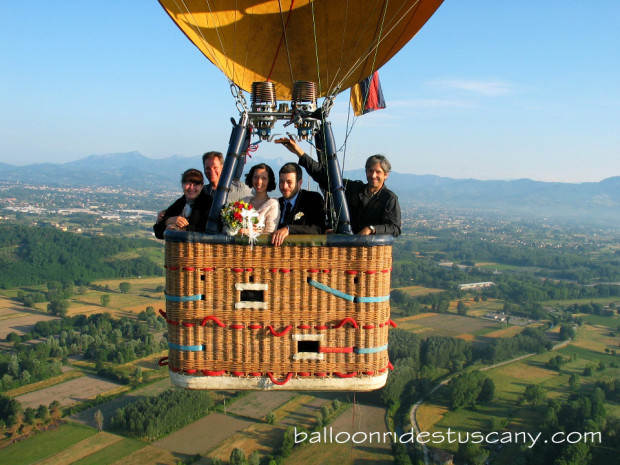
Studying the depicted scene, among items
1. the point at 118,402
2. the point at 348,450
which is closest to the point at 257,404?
the point at 348,450

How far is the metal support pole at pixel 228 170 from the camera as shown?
7.52ft

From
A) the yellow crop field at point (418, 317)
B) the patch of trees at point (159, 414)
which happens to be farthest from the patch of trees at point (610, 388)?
the patch of trees at point (159, 414)

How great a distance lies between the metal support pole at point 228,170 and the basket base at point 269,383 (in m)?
0.59

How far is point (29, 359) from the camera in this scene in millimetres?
22359

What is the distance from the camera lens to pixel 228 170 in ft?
7.74

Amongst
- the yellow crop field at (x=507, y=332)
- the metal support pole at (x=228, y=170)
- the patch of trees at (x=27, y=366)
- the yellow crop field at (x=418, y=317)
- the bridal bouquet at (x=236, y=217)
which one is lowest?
the yellow crop field at (x=507, y=332)

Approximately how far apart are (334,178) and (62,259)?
153 ft

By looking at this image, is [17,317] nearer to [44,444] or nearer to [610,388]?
[44,444]

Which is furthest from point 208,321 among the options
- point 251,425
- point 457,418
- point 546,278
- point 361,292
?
point 546,278

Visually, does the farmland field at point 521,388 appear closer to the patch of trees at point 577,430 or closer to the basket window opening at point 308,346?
the patch of trees at point 577,430

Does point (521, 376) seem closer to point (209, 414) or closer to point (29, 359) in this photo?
point (209, 414)

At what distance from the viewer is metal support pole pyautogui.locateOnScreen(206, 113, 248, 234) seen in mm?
2291

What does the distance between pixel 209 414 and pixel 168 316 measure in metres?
17.3

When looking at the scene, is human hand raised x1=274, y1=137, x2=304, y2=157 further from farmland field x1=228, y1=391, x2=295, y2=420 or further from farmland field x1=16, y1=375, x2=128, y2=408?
farmland field x1=16, y1=375, x2=128, y2=408
